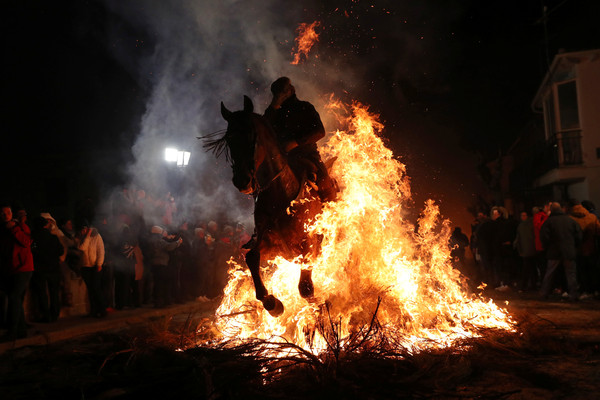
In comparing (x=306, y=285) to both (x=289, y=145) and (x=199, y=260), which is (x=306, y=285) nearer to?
(x=289, y=145)

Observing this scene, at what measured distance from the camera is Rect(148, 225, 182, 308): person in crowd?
11.6 meters

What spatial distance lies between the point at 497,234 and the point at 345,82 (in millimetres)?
6823

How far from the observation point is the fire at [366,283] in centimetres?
645

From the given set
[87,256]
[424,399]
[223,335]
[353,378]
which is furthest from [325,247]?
[87,256]

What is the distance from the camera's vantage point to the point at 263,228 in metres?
6.30

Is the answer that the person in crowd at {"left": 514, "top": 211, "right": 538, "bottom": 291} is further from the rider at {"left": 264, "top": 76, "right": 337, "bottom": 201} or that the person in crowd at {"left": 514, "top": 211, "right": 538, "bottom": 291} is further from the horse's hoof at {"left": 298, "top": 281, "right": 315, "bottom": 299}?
the horse's hoof at {"left": 298, "top": 281, "right": 315, "bottom": 299}

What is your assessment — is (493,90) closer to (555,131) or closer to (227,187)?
(555,131)

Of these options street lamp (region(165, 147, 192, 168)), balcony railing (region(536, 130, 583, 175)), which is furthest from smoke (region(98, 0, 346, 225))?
balcony railing (region(536, 130, 583, 175))

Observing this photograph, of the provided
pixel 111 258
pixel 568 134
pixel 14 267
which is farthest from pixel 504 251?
pixel 14 267

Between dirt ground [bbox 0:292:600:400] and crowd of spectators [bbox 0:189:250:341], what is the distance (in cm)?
207

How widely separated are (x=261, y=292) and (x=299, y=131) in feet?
7.73

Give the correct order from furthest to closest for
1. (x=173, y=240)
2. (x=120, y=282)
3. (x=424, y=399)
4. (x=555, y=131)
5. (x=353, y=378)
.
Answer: (x=555, y=131) < (x=173, y=240) < (x=120, y=282) < (x=353, y=378) < (x=424, y=399)

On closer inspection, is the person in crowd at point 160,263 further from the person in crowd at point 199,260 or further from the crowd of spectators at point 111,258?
the person in crowd at point 199,260

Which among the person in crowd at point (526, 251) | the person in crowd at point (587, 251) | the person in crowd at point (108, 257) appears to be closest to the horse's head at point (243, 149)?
the person in crowd at point (108, 257)
